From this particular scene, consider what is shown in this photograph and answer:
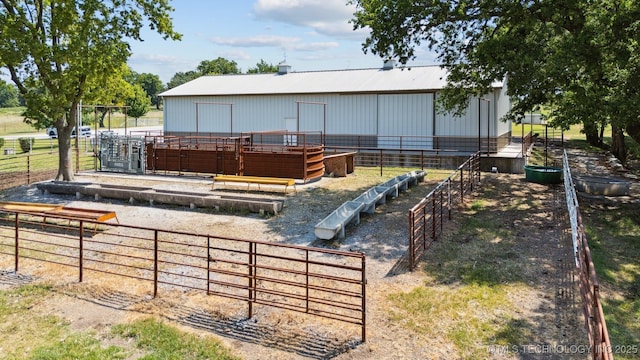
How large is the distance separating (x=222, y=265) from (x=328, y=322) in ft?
10.5

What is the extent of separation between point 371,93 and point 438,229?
16037 millimetres

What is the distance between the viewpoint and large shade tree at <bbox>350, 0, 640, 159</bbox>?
1215 centimetres

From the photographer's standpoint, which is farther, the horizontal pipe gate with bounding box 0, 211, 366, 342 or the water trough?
the water trough

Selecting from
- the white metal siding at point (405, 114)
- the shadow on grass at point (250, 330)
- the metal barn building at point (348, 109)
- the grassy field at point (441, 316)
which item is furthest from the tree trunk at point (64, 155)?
the white metal siding at point (405, 114)

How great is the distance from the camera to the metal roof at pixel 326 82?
26.2m

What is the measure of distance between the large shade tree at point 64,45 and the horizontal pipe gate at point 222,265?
574cm

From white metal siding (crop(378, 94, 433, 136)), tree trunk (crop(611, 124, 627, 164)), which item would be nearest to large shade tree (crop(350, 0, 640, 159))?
white metal siding (crop(378, 94, 433, 136))

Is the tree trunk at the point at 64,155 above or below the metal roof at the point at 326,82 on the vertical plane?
below

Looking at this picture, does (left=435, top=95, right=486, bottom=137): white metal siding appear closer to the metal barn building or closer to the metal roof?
the metal barn building

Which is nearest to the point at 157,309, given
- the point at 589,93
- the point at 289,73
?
the point at 589,93

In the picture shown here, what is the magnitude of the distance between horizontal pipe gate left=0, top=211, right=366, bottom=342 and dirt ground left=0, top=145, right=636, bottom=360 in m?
0.26

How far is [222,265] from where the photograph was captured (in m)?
9.23

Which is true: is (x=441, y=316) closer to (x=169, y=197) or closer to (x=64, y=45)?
(x=169, y=197)

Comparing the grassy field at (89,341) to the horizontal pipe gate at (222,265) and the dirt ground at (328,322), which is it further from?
the horizontal pipe gate at (222,265)
